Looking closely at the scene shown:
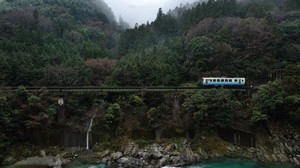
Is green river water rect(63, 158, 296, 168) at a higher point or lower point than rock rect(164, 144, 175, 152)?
lower

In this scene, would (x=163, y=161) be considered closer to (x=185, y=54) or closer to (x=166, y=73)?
(x=166, y=73)

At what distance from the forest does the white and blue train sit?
2417 mm

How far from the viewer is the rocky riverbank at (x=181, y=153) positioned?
112 feet

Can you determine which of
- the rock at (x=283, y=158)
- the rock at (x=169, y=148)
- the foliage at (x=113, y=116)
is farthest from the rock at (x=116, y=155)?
the rock at (x=283, y=158)

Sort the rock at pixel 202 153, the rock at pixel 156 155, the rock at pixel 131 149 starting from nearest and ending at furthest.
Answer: the rock at pixel 156 155
the rock at pixel 202 153
the rock at pixel 131 149

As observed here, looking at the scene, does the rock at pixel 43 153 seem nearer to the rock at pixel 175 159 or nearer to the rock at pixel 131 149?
the rock at pixel 131 149

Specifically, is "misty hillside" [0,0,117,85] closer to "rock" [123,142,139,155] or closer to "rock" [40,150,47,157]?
"rock" [40,150,47,157]

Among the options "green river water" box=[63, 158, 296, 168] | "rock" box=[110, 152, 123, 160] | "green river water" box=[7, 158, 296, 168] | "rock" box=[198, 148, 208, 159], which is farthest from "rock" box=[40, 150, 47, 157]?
"rock" box=[198, 148, 208, 159]

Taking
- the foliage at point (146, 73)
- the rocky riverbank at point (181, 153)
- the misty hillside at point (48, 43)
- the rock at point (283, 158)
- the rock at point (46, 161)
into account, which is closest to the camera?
the rock at point (46, 161)

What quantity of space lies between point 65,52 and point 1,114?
29319 mm

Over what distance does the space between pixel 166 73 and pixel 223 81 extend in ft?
27.8

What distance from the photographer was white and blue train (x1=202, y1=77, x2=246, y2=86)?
45.9 meters

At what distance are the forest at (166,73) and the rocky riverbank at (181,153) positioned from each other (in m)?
2.27

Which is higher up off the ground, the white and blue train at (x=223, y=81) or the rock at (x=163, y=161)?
the white and blue train at (x=223, y=81)
